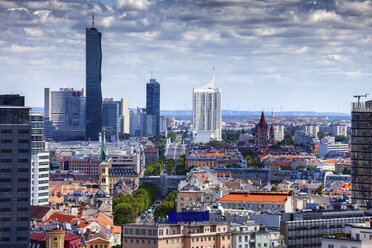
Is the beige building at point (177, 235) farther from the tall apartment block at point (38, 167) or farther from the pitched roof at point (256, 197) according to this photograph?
the tall apartment block at point (38, 167)

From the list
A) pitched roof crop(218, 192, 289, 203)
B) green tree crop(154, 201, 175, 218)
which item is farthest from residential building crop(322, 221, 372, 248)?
green tree crop(154, 201, 175, 218)

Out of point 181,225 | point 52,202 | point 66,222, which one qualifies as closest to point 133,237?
point 181,225

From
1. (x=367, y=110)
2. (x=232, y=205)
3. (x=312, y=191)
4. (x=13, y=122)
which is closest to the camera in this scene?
(x=13, y=122)

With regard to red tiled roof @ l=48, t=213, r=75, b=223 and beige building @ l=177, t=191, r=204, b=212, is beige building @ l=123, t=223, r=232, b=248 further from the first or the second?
beige building @ l=177, t=191, r=204, b=212

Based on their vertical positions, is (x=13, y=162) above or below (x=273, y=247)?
above

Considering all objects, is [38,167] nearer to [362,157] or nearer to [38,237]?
[38,237]

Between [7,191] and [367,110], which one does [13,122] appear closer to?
[7,191]

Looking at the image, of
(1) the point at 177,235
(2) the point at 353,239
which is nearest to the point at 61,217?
(1) the point at 177,235

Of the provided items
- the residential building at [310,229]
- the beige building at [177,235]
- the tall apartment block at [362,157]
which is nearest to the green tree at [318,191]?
the tall apartment block at [362,157]
